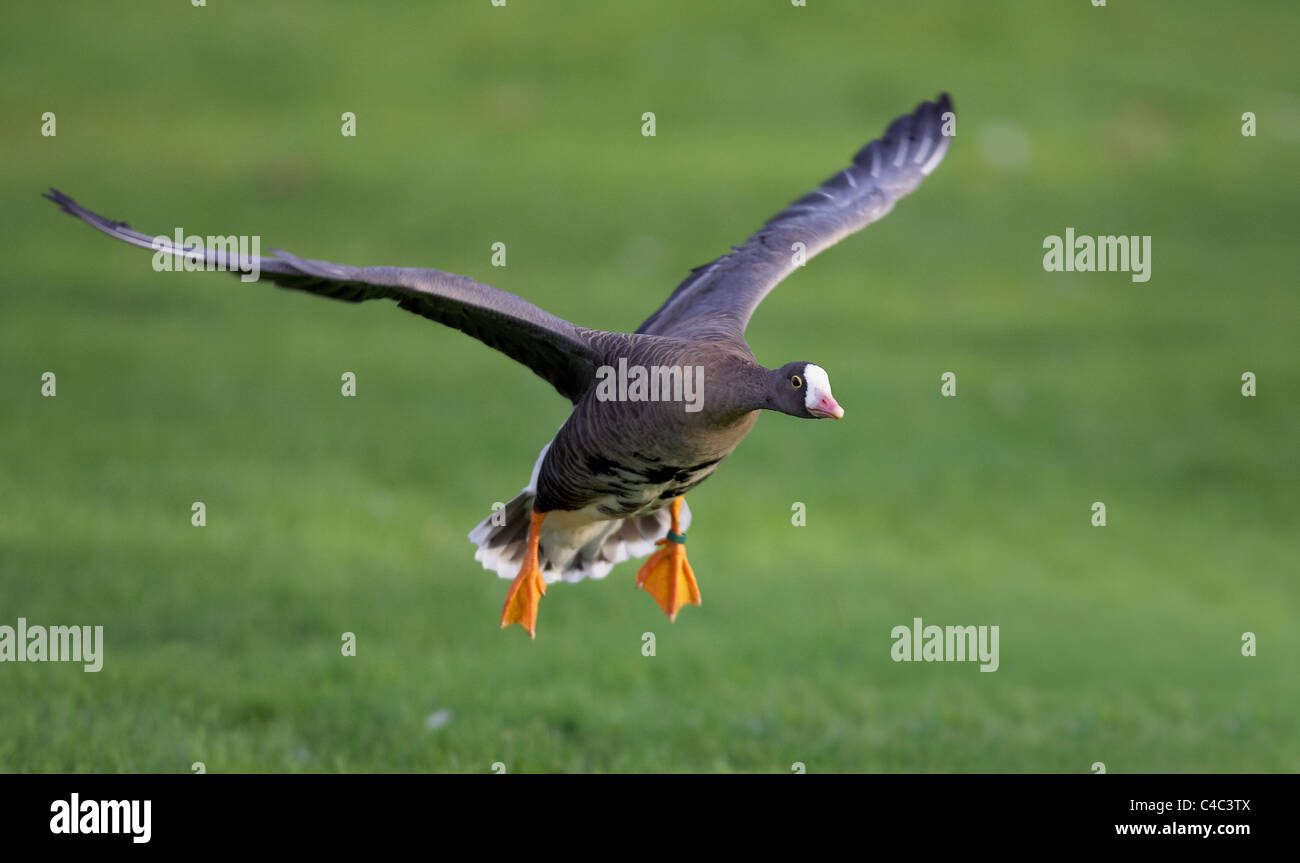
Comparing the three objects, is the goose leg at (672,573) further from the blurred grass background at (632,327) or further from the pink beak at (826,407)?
the pink beak at (826,407)

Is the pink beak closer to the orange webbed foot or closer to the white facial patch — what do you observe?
the white facial patch

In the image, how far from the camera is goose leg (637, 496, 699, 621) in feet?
26.0

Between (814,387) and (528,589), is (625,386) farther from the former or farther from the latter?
(528,589)

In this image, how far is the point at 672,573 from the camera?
796cm

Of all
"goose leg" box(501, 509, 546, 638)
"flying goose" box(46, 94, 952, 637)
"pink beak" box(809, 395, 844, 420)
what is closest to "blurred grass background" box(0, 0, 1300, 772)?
"goose leg" box(501, 509, 546, 638)

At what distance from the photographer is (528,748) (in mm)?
7820

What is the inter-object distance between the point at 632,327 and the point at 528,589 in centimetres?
905

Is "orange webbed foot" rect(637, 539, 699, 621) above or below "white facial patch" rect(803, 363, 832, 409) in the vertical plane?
below

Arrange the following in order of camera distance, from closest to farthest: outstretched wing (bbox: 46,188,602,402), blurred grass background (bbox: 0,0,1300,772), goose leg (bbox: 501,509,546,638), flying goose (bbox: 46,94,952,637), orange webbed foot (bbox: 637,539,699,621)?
outstretched wing (bbox: 46,188,602,402), flying goose (bbox: 46,94,952,637), goose leg (bbox: 501,509,546,638), orange webbed foot (bbox: 637,539,699,621), blurred grass background (bbox: 0,0,1300,772)

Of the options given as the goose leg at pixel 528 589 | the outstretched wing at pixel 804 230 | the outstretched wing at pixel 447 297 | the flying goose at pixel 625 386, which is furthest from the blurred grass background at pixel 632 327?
the outstretched wing at pixel 804 230

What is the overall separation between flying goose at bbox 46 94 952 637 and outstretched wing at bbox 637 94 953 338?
0.6 inches

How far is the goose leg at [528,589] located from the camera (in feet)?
24.6

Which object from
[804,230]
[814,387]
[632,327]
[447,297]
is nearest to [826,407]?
[814,387]

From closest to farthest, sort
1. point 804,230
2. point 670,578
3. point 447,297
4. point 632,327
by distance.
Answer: point 447,297 < point 670,578 < point 804,230 < point 632,327
